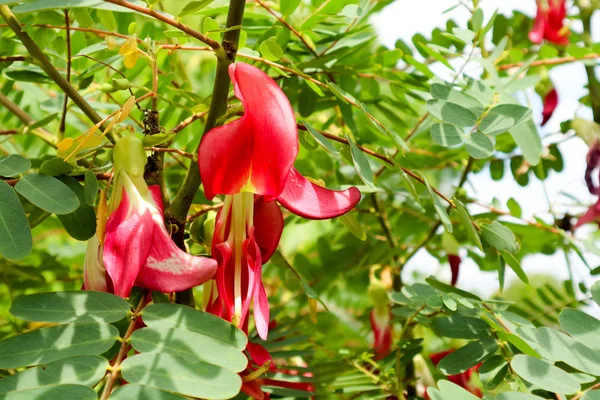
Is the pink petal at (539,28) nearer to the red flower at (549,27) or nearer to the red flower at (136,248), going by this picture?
the red flower at (549,27)

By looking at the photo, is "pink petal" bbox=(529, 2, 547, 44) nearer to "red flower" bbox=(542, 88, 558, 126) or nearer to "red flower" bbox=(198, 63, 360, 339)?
"red flower" bbox=(542, 88, 558, 126)

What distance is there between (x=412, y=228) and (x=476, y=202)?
0.12 metres

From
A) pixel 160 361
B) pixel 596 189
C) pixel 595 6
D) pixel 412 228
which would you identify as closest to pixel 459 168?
pixel 412 228

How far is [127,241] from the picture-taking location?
24.8 inches

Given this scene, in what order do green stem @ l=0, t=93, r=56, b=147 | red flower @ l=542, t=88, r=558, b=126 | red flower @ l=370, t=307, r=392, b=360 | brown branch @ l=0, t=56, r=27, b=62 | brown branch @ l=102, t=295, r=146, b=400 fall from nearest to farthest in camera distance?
1. brown branch @ l=102, t=295, r=146, b=400
2. brown branch @ l=0, t=56, r=27, b=62
3. green stem @ l=0, t=93, r=56, b=147
4. red flower @ l=370, t=307, r=392, b=360
5. red flower @ l=542, t=88, r=558, b=126

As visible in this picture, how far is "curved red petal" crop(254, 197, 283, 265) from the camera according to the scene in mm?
695

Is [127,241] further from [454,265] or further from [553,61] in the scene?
[553,61]

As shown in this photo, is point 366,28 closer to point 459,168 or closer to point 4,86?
point 459,168

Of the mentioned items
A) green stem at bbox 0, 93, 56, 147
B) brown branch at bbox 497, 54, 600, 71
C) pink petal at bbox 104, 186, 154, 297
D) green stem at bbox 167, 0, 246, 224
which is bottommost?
green stem at bbox 0, 93, 56, 147

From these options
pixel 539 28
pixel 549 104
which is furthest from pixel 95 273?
pixel 539 28

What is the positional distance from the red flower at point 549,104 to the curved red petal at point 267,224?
70cm

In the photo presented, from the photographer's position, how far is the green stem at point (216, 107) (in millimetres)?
663

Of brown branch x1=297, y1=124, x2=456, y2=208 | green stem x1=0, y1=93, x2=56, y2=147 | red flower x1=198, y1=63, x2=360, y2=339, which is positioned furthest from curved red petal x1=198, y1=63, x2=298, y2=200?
green stem x1=0, y1=93, x2=56, y2=147

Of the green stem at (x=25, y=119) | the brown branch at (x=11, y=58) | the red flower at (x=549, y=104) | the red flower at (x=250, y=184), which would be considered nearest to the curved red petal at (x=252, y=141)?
the red flower at (x=250, y=184)
